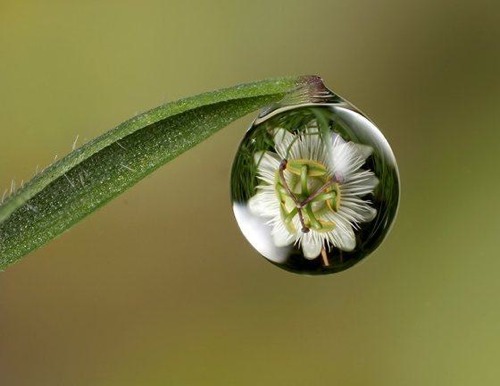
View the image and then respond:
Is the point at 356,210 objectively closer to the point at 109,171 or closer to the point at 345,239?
the point at 345,239

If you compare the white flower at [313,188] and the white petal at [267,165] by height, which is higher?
the white petal at [267,165]

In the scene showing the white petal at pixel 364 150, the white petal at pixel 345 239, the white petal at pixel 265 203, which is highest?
the white petal at pixel 265 203

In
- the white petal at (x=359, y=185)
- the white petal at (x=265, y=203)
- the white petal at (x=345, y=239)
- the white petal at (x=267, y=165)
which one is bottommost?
the white petal at (x=345, y=239)

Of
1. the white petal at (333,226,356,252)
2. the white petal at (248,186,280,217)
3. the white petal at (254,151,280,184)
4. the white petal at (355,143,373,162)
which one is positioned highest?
the white petal at (254,151,280,184)

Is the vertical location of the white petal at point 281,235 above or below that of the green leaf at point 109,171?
below

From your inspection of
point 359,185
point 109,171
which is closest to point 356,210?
point 359,185

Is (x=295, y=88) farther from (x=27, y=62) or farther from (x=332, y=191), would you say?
(x=27, y=62)
